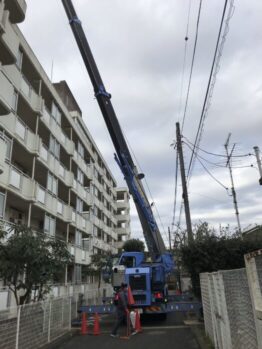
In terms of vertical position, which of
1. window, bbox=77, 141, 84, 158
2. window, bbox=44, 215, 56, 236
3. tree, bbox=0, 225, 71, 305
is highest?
window, bbox=77, 141, 84, 158

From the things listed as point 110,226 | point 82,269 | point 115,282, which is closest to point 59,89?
point 82,269

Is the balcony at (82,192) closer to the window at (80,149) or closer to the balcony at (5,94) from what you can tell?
the window at (80,149)

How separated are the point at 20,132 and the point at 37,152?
1974 mm

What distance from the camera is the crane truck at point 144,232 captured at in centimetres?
1695

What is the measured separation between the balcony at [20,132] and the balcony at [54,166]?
1.03m

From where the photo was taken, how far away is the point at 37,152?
2228 cm

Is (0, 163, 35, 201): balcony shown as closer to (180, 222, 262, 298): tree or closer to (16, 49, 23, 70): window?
(16, 49, 23, 70): window

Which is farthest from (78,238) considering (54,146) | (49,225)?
(54,146)

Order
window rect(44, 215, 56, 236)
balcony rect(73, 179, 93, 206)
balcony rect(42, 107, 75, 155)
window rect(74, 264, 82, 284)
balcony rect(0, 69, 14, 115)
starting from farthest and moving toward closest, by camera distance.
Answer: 1. balcony rect(73, 179, 93, 206)
2. window rect(74, 264, 82, 284)
3. balcony rect(42, 107, 75, 155)
4. window rect(44, 215, 56, 236)
5. balcony rect(0, 69, 14, 115)

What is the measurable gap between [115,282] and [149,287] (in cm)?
214

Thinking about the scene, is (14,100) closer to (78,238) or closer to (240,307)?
(78,238)

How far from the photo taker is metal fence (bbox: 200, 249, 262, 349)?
167 inches

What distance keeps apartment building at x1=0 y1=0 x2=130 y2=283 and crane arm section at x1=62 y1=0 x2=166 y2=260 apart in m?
3.09

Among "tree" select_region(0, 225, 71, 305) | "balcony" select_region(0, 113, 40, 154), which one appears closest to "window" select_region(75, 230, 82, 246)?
"balcony" select_region(0, 113, 40, 154)
